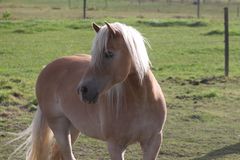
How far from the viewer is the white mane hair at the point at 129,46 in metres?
4.31

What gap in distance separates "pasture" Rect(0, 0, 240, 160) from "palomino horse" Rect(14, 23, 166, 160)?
3.40ft

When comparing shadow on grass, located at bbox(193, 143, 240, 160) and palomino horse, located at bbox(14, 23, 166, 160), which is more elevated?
palomino horse, located at bbox(14, 23, 166, 160)

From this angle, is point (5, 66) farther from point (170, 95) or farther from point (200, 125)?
point (200, 125)

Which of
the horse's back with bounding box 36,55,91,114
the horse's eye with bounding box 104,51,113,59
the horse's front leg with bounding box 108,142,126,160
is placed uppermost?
the horse's eye with bounding box 104,51,113,59

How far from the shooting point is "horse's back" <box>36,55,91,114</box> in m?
5.52

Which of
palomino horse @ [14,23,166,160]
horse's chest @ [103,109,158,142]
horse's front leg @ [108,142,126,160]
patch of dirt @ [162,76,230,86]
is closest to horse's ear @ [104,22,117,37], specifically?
palomino horse @ [14,23,166,160]

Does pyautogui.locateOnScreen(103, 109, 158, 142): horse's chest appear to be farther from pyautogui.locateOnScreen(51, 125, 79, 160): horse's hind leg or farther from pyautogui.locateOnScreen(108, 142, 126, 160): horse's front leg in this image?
pyautogui.locateOnScreen(51, 125, 79, 160): horse's hind leg

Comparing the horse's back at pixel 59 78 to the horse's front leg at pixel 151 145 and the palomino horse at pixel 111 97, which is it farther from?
the horse's front leg at pixel 151 145

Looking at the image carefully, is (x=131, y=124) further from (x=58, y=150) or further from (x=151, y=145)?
(x=58, y=150)

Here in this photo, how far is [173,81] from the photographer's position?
38.9ft

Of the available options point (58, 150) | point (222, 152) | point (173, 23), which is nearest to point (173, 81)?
point (222, 152)

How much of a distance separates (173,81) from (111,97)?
7215mm

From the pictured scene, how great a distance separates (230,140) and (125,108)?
3.22 m

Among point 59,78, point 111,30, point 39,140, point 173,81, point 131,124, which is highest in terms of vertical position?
point 111,30
